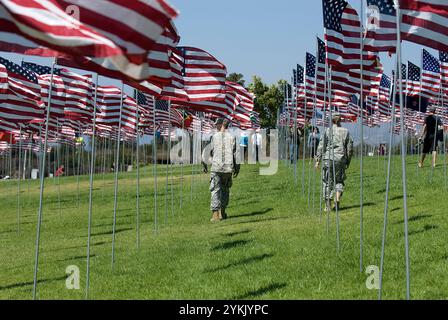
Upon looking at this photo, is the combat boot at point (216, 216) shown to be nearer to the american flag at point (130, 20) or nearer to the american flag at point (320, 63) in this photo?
the american flag at point (320, 63)

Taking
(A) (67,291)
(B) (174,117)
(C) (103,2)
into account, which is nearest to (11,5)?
(C) (103,2)

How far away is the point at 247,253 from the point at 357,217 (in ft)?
14.6

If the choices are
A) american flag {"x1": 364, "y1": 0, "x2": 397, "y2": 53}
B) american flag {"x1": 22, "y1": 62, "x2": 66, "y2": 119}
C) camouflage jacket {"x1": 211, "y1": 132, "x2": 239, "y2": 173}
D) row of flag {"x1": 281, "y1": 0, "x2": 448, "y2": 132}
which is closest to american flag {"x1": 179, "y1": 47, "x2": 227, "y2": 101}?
camouflage jacket {"x1": 211, "y1": 132, "x2": 239, "y2": 173}

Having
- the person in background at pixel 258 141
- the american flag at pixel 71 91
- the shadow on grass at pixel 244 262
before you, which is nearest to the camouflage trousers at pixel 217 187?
the shadow on grass at pixel 244 262

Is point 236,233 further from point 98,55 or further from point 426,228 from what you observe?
point 98,55

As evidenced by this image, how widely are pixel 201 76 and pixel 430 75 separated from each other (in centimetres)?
1194

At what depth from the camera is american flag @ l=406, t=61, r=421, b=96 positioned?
96.4 ft

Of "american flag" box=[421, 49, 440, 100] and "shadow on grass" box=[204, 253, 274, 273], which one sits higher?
"american flag" box=[421, 49, 440, 100]

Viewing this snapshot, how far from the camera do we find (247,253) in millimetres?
11211

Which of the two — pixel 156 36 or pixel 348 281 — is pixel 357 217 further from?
pixel 156 36

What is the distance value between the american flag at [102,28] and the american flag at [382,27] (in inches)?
189

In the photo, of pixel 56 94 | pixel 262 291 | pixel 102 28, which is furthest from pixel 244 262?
pixel 56 94

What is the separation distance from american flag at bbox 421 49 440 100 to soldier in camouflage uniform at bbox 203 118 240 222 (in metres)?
11.3

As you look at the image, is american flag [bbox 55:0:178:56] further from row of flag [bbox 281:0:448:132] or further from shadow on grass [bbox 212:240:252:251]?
shadow on grass [bbox 212:240:252:251]
